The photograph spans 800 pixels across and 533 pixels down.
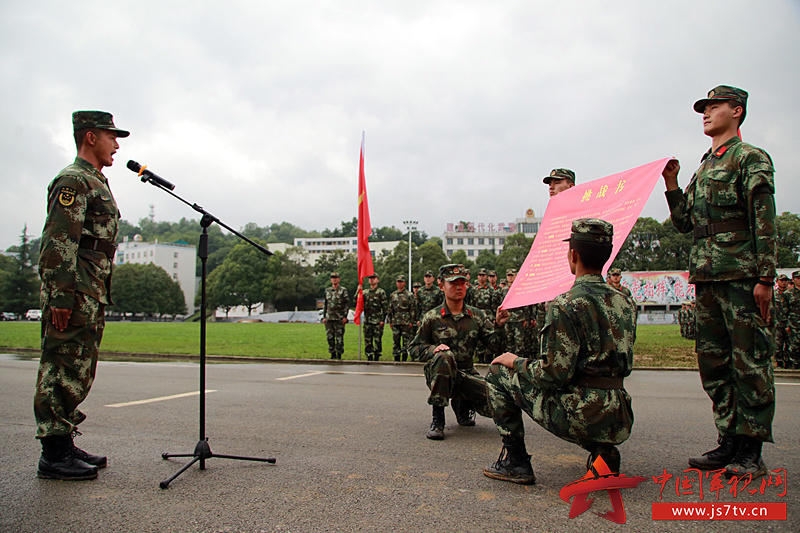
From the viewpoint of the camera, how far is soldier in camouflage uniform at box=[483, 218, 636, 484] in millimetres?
3365

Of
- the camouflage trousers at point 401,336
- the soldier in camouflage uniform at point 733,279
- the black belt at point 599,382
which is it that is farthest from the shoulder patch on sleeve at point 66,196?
the camouflage trousers at point 401,336

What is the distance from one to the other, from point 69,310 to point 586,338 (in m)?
3.42

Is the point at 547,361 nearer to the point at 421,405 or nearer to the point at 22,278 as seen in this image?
the point at 421,405

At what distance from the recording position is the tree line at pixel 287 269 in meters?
68.1

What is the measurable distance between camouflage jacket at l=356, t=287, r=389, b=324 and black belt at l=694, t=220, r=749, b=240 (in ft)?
38.2

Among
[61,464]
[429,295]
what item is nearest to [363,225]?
[429,295]

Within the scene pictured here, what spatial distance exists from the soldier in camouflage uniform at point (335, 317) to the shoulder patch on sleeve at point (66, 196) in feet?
35.9

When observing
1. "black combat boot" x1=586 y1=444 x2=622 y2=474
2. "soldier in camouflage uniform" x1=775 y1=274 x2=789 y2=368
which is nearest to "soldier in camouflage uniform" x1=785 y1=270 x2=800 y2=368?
"soldier in camouflage uniform" x1=775 y1=274 x2=789 y2=368

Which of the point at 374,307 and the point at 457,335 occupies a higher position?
the point at 374,307

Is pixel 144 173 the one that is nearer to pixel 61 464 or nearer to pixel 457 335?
pixel 61 464

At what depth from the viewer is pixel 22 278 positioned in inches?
2862

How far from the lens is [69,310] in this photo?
383 centimetres

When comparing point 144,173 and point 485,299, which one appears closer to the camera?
point 144,173

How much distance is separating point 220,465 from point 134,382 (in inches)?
242
